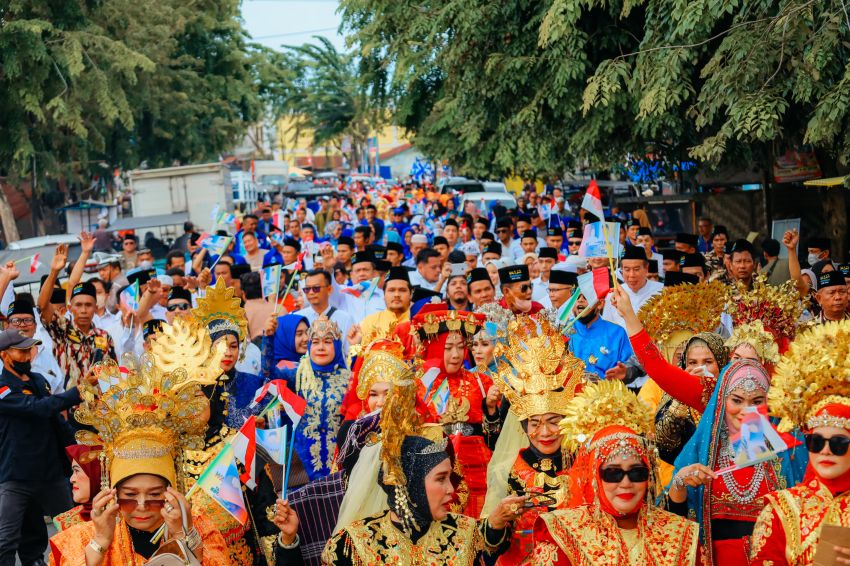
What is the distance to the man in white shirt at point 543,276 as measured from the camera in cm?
1227

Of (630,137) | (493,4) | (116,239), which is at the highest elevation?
(493,4)

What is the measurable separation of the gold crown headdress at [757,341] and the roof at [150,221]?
24678 millimetres

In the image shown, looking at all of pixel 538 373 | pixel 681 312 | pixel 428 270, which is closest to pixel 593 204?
pixel 681 312

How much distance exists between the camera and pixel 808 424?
4855 mm

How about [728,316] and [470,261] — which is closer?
[728,316]

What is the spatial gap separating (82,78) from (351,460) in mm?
24868

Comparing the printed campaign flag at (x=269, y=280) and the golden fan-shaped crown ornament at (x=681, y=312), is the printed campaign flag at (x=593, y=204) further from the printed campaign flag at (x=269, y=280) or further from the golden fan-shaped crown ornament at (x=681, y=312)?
the printed campaign flag at (x=269, y=280)

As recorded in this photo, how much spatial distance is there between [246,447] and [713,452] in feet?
7.51

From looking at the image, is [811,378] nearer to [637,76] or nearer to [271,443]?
[271,443]

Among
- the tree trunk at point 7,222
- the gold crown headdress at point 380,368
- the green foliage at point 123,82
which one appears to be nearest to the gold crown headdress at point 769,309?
the gold crown headdress at point 380,368

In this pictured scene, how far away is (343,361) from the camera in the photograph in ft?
28.8

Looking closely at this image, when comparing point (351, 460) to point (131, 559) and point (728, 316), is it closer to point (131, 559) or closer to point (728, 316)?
point (131, 559)

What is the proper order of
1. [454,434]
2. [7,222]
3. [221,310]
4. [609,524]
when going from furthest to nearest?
1. [7,222]
2. [221,310]
3. [454,434]
4. [609,524]

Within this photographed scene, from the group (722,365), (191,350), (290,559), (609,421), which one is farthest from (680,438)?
(191,350)
